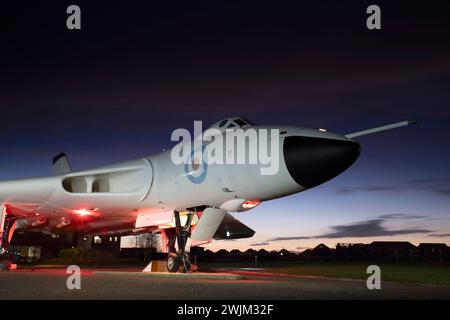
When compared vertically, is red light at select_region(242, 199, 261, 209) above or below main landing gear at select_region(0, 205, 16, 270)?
above

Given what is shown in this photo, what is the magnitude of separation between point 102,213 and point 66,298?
28.9ft

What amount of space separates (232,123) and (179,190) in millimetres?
2382

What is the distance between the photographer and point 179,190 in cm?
1205

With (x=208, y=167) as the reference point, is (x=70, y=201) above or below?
below

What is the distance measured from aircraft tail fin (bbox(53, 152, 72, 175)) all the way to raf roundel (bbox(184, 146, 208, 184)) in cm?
1225

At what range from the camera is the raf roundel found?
11.1m

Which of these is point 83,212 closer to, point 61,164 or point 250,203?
point 250,203

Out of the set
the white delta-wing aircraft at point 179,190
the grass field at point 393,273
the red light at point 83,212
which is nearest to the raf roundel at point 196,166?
the white delta-wing aircraft at point 179,190

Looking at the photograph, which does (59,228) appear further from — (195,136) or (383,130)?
(383,130)

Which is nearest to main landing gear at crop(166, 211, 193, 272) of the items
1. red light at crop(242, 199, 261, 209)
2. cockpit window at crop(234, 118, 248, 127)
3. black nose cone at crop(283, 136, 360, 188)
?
red light at crop(242, 199, 261, 209)

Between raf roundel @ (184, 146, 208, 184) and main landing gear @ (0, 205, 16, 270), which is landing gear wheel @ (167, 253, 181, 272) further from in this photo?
main landing gear @ (0, 205, 16, 270)

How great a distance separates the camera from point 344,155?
908cm

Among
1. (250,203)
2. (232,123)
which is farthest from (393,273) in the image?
(232,123)
